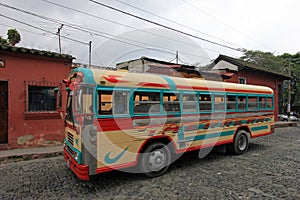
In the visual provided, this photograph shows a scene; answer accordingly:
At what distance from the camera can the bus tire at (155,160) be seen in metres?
4.65

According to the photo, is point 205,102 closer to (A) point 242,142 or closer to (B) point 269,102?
(A) point 242,142

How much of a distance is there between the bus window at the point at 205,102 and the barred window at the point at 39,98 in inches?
206

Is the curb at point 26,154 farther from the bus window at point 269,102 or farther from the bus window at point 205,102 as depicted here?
the bus window at point 269,102

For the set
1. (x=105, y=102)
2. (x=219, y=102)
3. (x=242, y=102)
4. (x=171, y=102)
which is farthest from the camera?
(x=242, y=102)

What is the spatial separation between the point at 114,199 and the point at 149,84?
2501mm

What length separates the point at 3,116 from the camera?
7332 millimetres

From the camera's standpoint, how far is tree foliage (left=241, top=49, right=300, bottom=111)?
24453 millimetres

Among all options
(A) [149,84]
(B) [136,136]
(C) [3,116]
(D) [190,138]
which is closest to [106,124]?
(B) [136,136]

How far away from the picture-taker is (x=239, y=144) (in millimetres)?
7098

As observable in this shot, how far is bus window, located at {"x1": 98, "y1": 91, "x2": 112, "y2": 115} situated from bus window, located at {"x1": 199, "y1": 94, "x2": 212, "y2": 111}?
8.87ft

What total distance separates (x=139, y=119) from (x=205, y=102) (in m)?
2.26

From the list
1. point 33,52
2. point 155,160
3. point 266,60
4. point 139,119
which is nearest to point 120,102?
point 139,119

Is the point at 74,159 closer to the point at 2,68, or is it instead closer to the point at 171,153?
the point at 171,153

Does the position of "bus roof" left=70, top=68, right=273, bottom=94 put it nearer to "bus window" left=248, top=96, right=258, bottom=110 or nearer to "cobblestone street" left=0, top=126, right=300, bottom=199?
"bus window" left=248, top=96, right=258, bottom=110
